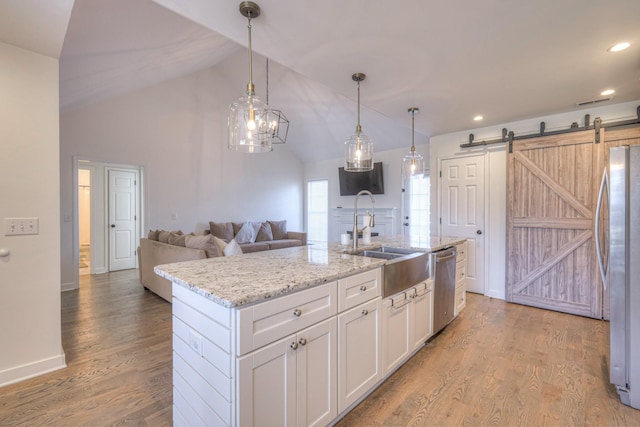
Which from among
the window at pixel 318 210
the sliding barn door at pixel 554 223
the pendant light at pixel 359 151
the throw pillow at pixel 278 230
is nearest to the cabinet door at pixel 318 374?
the pendant light at pixel 359 151

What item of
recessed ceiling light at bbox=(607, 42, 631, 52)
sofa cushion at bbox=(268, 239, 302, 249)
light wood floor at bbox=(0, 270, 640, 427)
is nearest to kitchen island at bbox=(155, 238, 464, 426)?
light wood floor at bbox=(0, 270, 640, 427)

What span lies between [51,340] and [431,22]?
11.5ft

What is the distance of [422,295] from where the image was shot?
2426mm

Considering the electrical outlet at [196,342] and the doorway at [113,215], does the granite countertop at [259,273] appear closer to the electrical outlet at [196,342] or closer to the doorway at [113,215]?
the electrical outlet at [196,342]

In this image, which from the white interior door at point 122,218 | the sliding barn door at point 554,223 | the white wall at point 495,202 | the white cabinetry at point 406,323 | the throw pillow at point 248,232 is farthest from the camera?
the throw pillow at point 248,232

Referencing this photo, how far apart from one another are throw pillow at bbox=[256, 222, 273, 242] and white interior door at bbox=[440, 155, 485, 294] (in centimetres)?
376

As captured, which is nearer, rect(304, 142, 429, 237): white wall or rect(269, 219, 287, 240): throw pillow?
rect(304, 142, 429, 237): white wall

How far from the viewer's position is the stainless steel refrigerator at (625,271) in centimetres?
182

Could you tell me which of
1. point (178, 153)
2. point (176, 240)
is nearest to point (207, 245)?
point (176, 240)

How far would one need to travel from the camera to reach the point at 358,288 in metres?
1.74

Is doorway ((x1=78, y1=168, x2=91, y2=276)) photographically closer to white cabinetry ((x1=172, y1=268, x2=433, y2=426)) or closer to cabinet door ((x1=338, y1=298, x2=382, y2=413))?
white cabinetry ((x1=172, y1=268, x2=433, y2=426))

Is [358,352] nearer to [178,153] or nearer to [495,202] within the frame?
[495,202]

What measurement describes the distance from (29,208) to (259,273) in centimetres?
185

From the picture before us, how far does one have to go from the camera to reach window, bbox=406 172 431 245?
228 inches
